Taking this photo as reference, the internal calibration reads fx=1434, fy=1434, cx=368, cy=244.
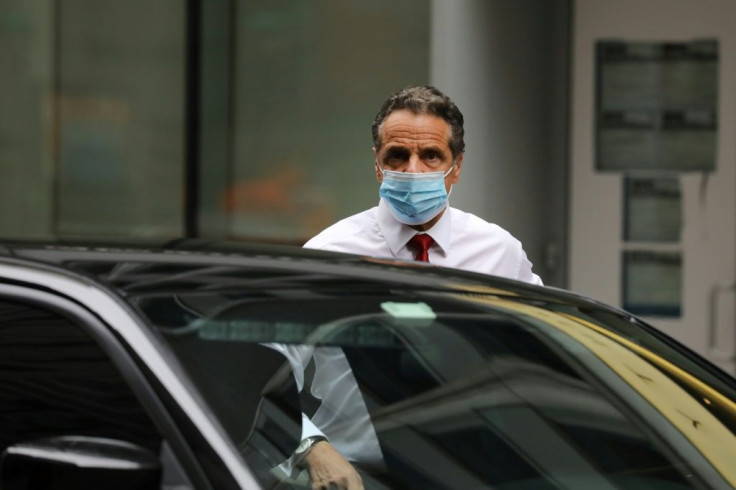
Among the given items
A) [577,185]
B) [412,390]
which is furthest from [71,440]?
[577,185]

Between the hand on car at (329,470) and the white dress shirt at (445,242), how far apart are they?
136 centimetres

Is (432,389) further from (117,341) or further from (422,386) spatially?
(117,341)

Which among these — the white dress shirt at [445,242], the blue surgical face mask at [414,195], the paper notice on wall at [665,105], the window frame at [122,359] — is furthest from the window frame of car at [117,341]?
the paper notice on wall at [665,105]

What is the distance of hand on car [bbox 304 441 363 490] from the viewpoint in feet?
8.17

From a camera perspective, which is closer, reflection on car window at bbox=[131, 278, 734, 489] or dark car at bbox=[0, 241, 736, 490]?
dark car at bbox=[0, 241, 736, 490]

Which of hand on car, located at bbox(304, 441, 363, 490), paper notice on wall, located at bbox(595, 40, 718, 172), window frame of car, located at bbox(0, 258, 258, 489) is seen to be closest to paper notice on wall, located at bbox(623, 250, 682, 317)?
paper notice on wall, located at bbox(595, 40, 718, 172)

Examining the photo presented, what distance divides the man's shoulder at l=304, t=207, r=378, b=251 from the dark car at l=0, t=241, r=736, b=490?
1.02 metres

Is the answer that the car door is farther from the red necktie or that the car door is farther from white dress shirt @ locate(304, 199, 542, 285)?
the red necktie

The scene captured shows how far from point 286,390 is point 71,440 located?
45cm

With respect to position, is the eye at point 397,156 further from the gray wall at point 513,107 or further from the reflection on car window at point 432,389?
the gray wall at point 513,107

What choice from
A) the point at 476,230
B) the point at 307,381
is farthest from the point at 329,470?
the point at 476,230

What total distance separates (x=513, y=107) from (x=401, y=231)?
412 cm

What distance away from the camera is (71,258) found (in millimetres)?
2623

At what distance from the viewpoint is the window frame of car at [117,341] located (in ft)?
7.29
